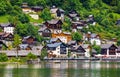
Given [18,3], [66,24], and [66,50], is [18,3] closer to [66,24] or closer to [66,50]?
[66,24]

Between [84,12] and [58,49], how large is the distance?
29226 millimetres

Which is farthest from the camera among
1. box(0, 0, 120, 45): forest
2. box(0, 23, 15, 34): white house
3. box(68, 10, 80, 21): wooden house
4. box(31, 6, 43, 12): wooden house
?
box(68, 10, 80, 21): wooden house

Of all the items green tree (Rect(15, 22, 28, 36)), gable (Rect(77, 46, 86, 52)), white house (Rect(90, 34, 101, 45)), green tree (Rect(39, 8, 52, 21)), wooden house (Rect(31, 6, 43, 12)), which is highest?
wooden house (Rect(31, 6, 43, 12))

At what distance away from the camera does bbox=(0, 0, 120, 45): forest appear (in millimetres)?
108800

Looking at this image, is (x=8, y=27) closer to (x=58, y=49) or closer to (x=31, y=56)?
(x=58, y=49)

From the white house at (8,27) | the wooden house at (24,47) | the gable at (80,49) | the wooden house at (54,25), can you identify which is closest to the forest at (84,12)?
the white house at (8,27)

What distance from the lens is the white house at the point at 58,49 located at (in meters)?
104

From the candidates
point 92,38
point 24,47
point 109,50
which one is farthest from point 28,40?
point 109,50

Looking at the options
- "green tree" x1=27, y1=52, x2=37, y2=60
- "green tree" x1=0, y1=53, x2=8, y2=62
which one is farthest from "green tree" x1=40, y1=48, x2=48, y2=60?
"green tree" x1=0, y1=53, x2=8, y2=62

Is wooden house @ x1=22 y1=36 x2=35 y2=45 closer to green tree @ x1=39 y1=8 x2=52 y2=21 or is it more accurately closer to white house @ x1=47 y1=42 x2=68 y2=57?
white house @ x1=47 y1=42 x2=68 y2=57

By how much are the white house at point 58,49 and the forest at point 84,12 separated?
3072 mm

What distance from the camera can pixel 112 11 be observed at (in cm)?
14225

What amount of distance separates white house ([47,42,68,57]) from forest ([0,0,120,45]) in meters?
3.07

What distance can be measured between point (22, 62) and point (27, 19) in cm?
2945
